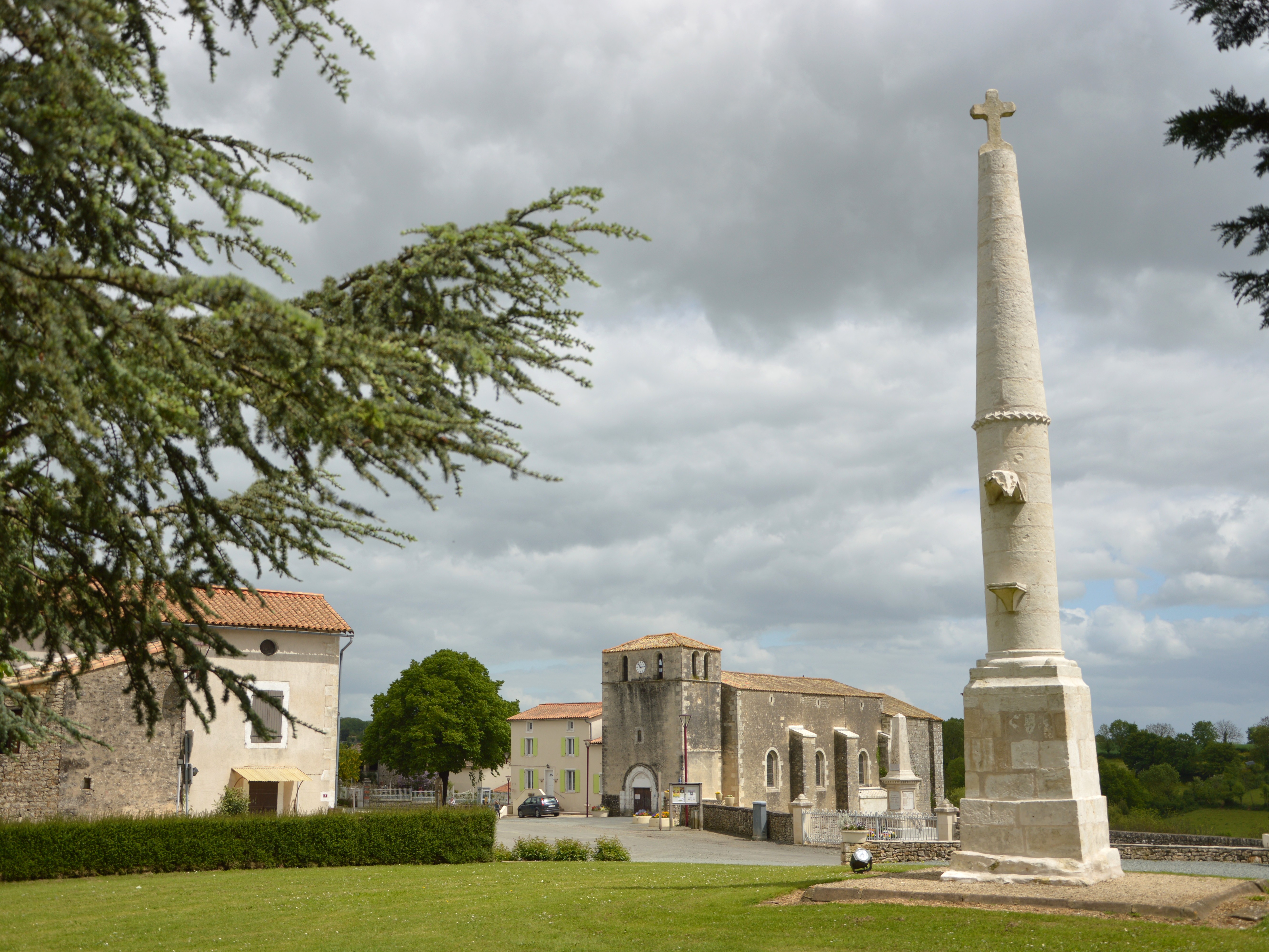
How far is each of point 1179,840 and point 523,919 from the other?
19.7m

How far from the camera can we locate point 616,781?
1828 inches

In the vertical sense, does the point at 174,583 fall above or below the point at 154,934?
above

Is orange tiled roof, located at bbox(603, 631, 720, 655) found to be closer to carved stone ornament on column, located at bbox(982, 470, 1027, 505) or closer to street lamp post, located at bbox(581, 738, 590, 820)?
street lamp post, located at bbox(581, 738, 590, 820)

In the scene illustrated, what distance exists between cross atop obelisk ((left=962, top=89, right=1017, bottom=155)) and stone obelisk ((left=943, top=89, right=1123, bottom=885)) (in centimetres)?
2

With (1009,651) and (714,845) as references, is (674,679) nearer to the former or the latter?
(714,845)

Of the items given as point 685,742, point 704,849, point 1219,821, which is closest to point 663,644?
point 685,742

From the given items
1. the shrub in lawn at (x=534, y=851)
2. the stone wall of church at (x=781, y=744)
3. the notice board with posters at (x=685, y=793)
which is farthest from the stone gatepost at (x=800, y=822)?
the stone wall of church at (x=781, y=744)

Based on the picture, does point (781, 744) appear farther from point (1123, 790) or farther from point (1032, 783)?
point (1032, 783)

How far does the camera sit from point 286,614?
26750mm

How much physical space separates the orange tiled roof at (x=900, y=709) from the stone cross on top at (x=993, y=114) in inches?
1795

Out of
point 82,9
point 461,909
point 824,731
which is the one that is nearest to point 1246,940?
point 461,909

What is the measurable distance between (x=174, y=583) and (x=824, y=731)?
1881 inches

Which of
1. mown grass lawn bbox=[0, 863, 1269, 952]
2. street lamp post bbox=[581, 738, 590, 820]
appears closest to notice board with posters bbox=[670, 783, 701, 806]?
street lamp post bbox=[581, 738, 590, 820]

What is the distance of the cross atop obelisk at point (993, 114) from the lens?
14.4m
